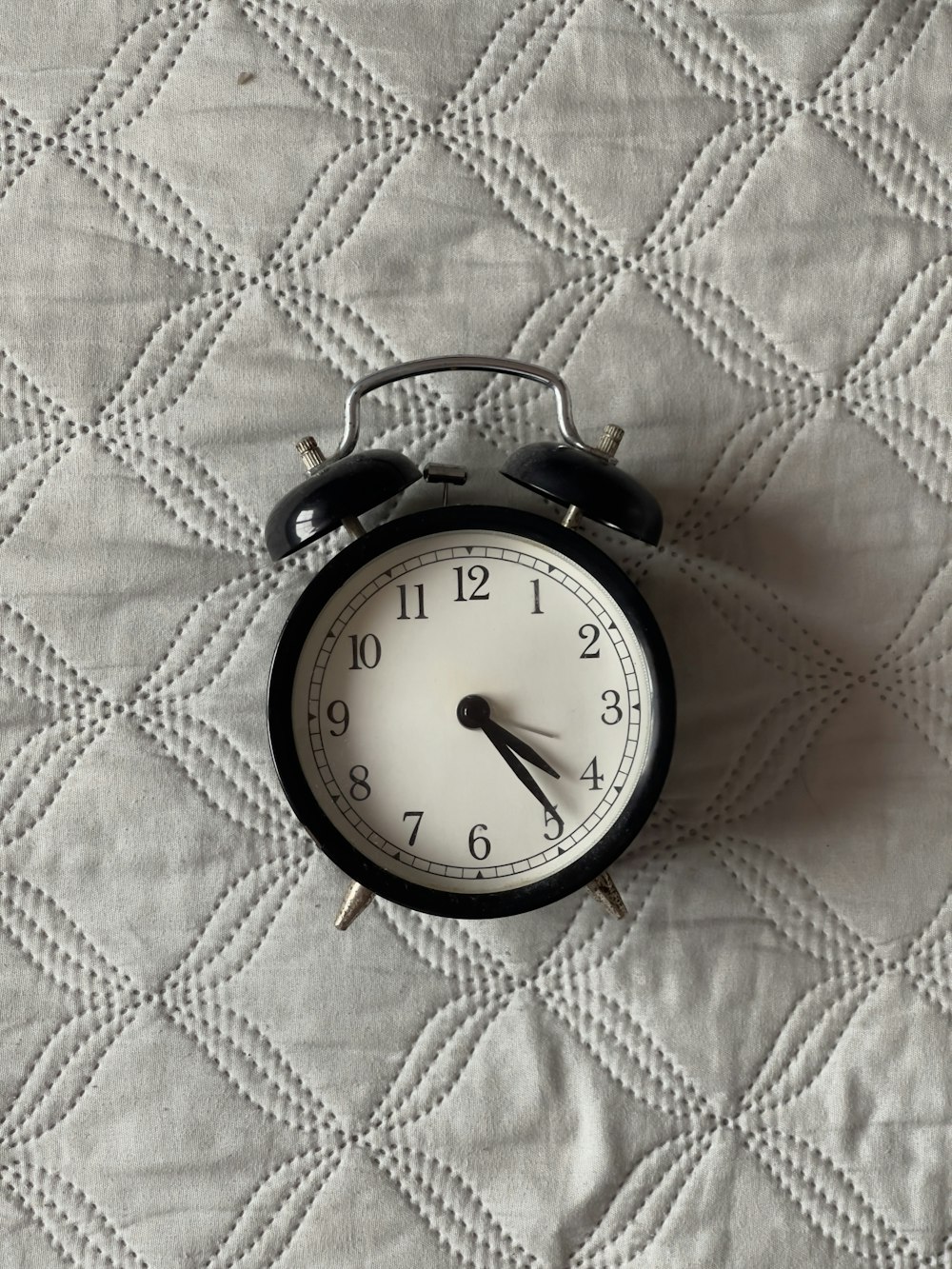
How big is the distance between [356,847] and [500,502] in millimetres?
249

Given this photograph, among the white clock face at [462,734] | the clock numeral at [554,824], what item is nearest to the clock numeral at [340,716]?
the white clock face at [462,734]

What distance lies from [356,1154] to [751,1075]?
0.27 meters

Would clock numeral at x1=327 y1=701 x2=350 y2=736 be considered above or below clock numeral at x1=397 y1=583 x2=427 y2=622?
below

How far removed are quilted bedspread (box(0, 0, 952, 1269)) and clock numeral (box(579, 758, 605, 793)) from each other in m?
0.09

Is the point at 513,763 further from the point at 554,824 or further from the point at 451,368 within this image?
the point at 451,368

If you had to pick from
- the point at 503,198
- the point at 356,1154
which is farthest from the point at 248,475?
the point at 356,1154

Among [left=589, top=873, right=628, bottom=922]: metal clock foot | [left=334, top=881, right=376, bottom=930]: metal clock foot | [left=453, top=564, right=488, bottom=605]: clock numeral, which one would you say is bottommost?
[left=334, top=881, right=376, bottom=930]: metal clock foot

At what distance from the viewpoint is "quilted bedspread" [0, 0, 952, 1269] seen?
0.71m

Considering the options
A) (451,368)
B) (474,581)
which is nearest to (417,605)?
(474,581)

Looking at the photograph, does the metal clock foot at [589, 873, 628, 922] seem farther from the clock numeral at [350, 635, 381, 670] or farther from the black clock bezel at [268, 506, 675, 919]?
the clock numeral at [350, 635, 381, 670]

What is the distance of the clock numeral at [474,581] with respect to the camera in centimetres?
66

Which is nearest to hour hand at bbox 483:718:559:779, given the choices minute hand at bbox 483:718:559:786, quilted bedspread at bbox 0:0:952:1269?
minute hand at bbox 483:718:559:786

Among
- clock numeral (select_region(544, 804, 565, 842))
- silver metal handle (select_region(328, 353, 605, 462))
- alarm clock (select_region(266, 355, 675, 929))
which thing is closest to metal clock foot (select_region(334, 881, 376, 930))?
alarm clock (select_region(266, 355, 675, 929))

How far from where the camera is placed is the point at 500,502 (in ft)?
2.35
